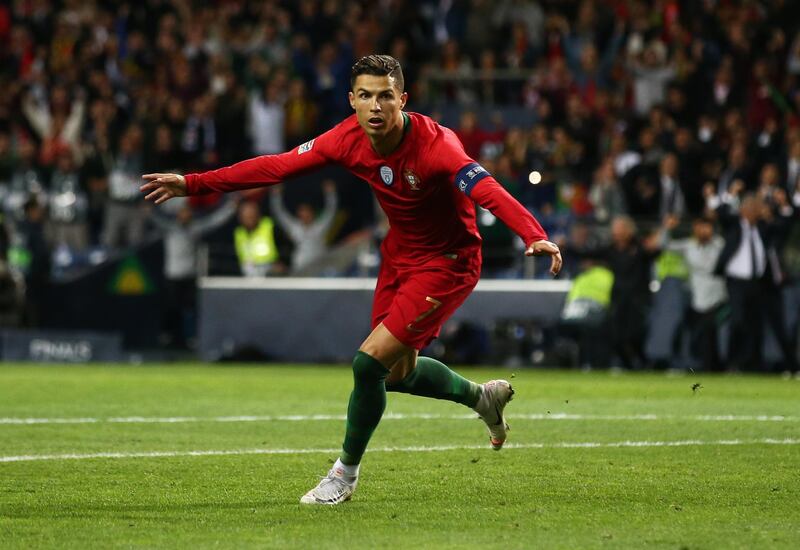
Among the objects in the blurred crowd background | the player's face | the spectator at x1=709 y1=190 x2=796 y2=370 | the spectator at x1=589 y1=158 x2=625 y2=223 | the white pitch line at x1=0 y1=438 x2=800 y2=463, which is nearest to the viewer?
the player's face

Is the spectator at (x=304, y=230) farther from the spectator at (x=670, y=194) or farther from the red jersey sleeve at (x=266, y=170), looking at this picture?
the red jersey sleeve at (x=266, y=170)

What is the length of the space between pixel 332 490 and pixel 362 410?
415 millimetres

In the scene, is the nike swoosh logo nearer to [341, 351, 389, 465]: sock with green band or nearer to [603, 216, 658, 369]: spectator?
[341, 351, 389, 465]: sock with green band

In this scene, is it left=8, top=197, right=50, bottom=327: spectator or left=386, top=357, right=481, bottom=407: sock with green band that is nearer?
left=386, top=357, right=481, bottom=407: sock with green band

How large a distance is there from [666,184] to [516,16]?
249 inches

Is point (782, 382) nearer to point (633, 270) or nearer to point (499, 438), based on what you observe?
point (633, 270)

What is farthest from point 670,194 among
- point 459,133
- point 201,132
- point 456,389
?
point 456,389

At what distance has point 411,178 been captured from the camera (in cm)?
759

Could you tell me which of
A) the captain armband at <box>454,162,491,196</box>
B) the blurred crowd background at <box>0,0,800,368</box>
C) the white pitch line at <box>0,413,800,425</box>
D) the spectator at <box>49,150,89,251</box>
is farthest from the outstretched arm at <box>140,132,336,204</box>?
the spectator at <box>49,150,89,251</box>

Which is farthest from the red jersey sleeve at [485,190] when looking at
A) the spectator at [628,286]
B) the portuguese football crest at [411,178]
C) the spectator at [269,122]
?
the spectator at [269,122]

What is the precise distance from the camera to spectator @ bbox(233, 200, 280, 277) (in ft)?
68.3

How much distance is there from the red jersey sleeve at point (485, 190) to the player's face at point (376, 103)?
27 cm

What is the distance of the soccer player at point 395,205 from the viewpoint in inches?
295

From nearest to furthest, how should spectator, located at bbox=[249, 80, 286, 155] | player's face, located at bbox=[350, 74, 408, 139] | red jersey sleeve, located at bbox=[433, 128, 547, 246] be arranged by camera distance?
red jersey sleeve, located at bbox=[433, 128, 547, 246] < player's face, located at bbox=[350, 74, 408, 139] < spectator, located at bbox=[249, 80, 286, 155]
